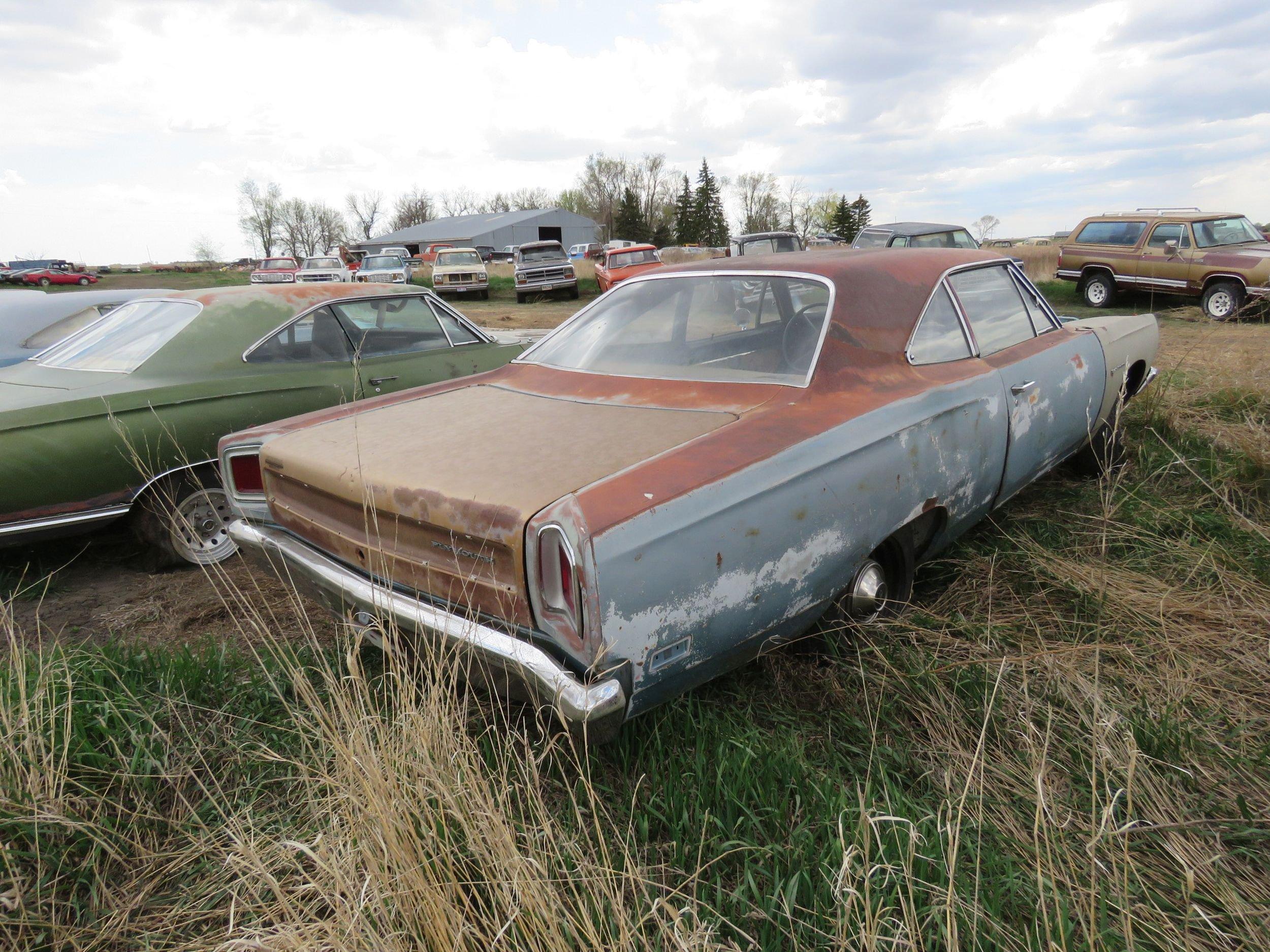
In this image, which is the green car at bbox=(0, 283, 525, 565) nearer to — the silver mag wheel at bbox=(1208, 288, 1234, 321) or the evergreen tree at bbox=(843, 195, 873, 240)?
the silver mag wheel at bbox=(1208, 288, 1234, 321)

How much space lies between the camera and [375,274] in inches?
969

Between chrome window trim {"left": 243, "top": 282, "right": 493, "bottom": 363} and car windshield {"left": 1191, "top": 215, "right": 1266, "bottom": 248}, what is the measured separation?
1193 cm

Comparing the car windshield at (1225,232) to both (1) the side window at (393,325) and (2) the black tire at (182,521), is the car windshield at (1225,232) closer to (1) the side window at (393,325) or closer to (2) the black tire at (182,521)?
(1) the side window at (393,325)

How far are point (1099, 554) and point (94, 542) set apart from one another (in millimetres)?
5074

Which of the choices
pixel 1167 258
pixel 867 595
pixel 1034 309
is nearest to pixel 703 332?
pixel 867 595

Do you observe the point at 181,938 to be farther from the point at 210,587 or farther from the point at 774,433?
the point at 210,587

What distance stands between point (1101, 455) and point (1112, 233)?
11167 millimetres

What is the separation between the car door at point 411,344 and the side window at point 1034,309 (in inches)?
122

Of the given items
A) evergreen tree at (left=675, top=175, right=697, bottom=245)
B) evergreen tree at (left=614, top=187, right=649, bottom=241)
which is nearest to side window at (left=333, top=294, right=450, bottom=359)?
evergreen tree at (left=614, top=187, right=649, bottom=241)

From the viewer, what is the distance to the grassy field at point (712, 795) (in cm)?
160

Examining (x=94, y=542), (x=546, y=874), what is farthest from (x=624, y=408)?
(x=94, y=542)

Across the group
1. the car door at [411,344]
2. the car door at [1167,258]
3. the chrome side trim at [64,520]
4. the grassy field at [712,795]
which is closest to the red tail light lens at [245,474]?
the grassy field at [712,795]

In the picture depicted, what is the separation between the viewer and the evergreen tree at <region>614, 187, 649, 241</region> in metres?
58.5

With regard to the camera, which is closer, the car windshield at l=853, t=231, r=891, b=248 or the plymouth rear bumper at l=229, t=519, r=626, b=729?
the plymouth rear bumper at l=229, t=519, r=626, b=729
